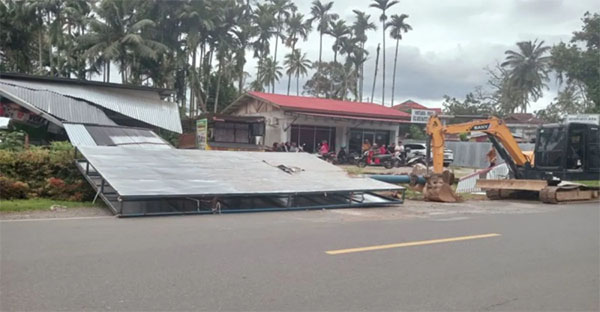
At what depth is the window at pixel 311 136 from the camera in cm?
3469

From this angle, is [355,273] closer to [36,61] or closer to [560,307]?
[560,307]

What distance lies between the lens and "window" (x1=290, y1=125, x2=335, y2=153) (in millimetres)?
34688

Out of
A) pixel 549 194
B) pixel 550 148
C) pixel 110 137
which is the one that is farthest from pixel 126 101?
pixel 549 194

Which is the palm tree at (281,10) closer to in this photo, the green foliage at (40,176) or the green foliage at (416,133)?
the green foliage at (416,133)

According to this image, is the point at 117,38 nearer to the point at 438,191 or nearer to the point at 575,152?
the point at 438,191

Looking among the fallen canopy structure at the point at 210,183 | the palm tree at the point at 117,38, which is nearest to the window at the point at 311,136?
the palm tree at the point at 117,38

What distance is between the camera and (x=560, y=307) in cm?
506

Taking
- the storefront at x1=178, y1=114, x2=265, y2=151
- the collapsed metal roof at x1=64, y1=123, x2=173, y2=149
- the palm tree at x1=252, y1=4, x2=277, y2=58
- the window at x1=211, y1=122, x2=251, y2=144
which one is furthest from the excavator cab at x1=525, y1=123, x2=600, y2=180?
the palm tree at x1=252, y1=4, x2=277, y2=58

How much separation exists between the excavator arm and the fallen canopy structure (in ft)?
12.5

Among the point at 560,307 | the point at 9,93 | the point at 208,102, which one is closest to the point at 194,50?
the point at 208,102

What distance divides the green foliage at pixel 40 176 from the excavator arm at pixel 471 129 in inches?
446

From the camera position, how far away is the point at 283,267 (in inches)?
243

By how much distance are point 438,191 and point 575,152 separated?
4.91 m

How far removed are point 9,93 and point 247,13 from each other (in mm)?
32160
